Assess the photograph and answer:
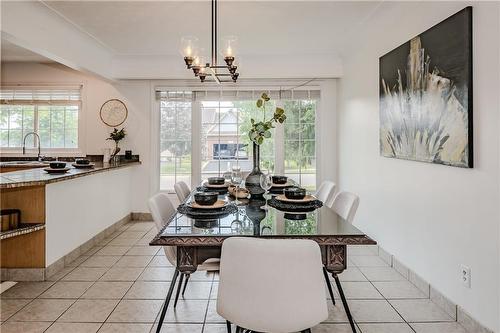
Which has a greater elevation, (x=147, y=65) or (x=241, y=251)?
(x=147, y=65)

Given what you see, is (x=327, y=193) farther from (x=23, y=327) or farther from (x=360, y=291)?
(x=23, y=327)

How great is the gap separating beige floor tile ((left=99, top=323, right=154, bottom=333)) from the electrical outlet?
2113mm

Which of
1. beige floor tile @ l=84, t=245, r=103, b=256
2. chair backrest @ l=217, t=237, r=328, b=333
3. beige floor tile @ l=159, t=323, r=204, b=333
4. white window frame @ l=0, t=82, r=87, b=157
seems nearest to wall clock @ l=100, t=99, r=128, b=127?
white window frame @ l=0, t=82, r=87, b=157

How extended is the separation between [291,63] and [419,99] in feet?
8.51

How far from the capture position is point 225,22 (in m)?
3.66

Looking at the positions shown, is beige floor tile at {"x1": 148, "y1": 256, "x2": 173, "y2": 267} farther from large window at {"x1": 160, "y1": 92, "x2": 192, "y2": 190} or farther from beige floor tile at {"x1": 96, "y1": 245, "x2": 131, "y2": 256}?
large window at {"x1": 160, "y1": 92, "x2": 192, "y2": 190}

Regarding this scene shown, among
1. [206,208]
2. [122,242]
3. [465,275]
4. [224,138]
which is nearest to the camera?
[206,208]

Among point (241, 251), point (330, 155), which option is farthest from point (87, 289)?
point (330, 155)

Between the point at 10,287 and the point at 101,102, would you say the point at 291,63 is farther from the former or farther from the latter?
the point at 10,287

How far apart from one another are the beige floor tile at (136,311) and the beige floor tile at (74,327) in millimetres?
116

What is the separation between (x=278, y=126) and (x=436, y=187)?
10.3ft

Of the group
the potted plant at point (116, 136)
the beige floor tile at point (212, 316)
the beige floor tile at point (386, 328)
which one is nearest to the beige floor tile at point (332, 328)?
the beige floor tile at point (386, 328)

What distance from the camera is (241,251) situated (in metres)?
1.38

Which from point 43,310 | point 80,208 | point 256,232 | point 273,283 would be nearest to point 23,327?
point 43,310
